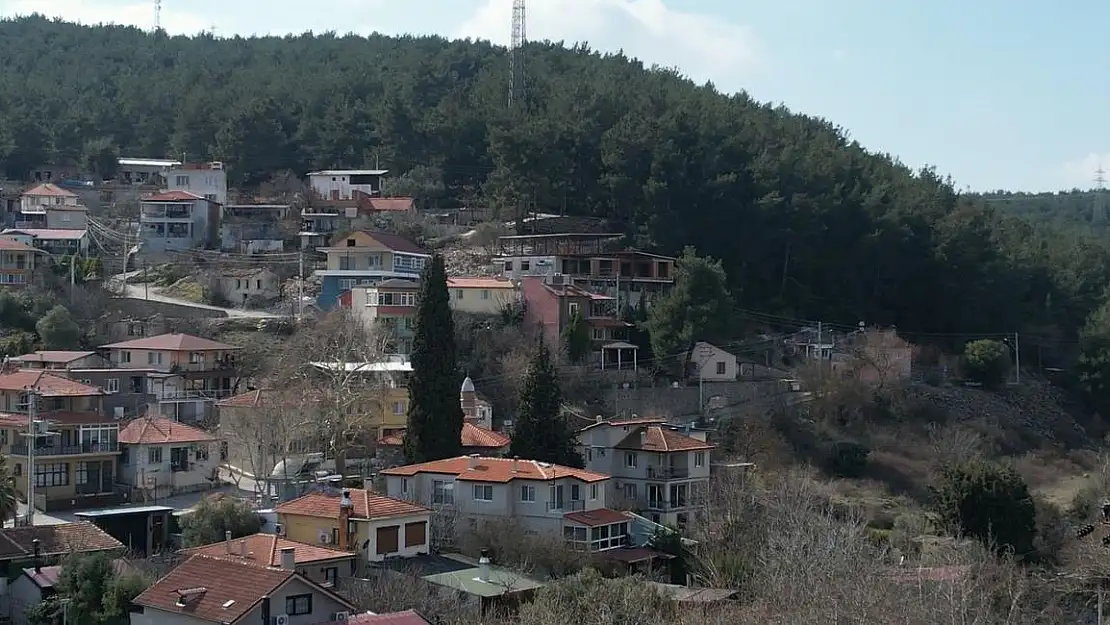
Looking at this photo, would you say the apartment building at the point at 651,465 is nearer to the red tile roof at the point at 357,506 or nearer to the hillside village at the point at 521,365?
the hillside village at the point at 521,365

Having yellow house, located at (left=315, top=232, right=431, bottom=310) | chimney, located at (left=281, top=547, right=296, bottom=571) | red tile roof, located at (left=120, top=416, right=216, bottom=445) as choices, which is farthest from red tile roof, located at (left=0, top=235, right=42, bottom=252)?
chimney, located at (left=281, top=547, right=296, bottom=571)

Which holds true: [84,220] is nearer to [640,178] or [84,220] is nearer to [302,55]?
[640,178]

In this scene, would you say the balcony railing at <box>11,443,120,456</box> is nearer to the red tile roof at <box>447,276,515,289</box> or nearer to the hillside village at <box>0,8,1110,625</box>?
the hillside village at <box>0,8,1110,625</box>

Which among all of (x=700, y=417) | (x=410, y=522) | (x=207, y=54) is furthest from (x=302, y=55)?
(x=410, y=522)

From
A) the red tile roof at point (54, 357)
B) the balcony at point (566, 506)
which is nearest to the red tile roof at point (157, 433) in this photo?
the red tile roof at point (54, 357)

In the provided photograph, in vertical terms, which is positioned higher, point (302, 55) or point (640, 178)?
point (302, 55)

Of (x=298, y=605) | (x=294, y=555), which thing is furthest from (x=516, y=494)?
(x=298, y=605)

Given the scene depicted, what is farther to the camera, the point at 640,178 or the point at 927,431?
the point at 640,178
